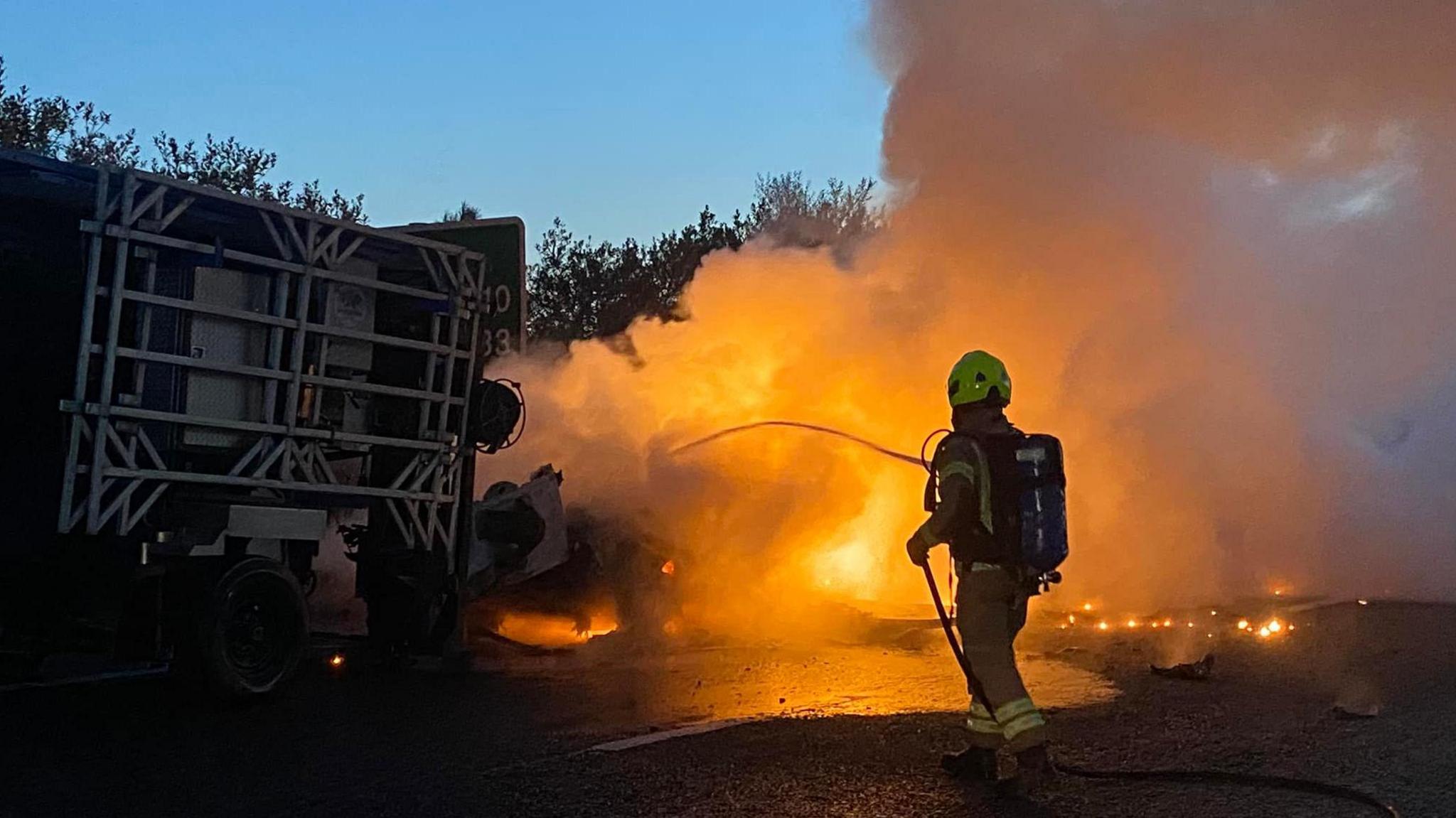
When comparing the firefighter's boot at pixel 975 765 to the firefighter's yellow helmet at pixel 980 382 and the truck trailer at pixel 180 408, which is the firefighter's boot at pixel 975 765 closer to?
the firefighter's yellow helmet at pixel 980 382

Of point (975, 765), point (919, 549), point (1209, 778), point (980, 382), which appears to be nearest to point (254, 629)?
point (919, 549)

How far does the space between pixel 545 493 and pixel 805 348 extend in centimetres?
406

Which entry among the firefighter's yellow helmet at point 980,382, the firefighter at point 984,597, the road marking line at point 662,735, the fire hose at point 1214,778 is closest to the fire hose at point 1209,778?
the fire hose at point 1214,778

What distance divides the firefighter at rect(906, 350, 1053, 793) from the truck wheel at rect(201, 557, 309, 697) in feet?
14.1

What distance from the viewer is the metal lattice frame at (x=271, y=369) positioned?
24.9 ft

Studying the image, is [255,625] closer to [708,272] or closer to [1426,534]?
[708,272]

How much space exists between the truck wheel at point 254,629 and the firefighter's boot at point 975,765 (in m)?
4.39

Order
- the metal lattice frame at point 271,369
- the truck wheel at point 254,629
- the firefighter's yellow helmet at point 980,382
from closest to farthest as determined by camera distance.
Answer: the firefighter's yellow helmet at point 980,382 → the metal lattice frame at point 271,369 → the truck wheel at point 254,629

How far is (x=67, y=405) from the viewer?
743cm

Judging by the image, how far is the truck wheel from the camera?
320 inches

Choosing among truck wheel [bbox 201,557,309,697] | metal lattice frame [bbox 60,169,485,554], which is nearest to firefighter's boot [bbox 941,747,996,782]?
truck wheel [bbox 201,557,309,697]

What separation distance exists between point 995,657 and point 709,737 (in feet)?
5.61

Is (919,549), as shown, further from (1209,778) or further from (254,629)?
(254,629)

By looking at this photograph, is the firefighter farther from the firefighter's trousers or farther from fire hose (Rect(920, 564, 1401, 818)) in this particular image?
fire hose (Rect(920, 564, 1401, 818))
